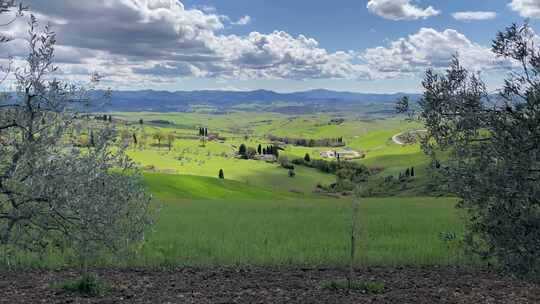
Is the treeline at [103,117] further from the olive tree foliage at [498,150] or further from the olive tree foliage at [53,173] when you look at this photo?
the olive tree foliage at [498,150]

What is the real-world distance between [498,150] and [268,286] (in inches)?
361

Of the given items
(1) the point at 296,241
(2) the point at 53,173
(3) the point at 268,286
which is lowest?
(1) the point at 296,241

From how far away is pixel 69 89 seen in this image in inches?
366

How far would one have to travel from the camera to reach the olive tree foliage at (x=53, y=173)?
26.7ft

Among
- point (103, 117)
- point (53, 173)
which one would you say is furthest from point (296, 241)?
point (53, 173)

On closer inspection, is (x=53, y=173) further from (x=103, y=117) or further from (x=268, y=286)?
(x=268, y=286)

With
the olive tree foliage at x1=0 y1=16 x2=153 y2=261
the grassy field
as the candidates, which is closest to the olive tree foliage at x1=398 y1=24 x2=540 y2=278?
the grassy field

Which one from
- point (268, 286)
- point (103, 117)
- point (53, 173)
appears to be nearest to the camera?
point (53, 173)

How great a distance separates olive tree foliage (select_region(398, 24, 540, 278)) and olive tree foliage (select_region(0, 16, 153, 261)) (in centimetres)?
749

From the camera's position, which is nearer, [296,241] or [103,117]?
[103,117]

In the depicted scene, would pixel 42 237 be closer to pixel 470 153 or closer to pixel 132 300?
pixel 132 300

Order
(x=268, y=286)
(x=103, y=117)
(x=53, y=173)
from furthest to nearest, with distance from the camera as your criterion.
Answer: (x=268, y=286) < (x=103, y=117) < (x=53, y=173)

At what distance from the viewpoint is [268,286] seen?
1540 cm

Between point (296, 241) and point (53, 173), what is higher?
point (53, 173)
